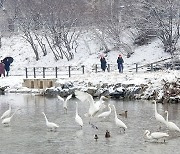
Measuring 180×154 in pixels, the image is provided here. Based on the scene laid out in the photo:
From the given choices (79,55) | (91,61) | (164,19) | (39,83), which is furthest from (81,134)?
(79,55)

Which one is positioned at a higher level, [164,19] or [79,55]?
[164,19]

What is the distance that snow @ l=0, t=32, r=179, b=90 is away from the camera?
3788 centimetres

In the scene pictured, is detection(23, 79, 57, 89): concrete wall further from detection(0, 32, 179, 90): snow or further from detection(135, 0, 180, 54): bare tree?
detection(135, 0, 180, 54): bare tree

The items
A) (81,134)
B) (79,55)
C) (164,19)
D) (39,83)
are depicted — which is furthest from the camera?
(79,55)

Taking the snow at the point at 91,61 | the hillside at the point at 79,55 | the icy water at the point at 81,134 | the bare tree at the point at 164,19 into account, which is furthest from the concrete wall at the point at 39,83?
the bare tree at the point at 164,19

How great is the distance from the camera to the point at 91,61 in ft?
182

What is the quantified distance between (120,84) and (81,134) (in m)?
15.5

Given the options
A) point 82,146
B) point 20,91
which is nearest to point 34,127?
point 82,146

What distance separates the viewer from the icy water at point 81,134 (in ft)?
60.2

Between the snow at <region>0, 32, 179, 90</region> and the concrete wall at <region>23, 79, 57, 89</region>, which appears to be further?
the concrete wall at <region>23, 79, 57, 89</region>

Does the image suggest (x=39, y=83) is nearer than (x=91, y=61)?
Yes

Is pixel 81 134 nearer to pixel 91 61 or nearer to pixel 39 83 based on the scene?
pixel 39 83

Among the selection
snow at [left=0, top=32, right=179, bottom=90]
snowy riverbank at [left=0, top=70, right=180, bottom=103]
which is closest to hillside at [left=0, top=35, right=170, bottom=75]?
snow at [left=0, top=32, right=179, bottom=90]

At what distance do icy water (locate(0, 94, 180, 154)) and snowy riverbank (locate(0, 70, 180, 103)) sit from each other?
428 cm
